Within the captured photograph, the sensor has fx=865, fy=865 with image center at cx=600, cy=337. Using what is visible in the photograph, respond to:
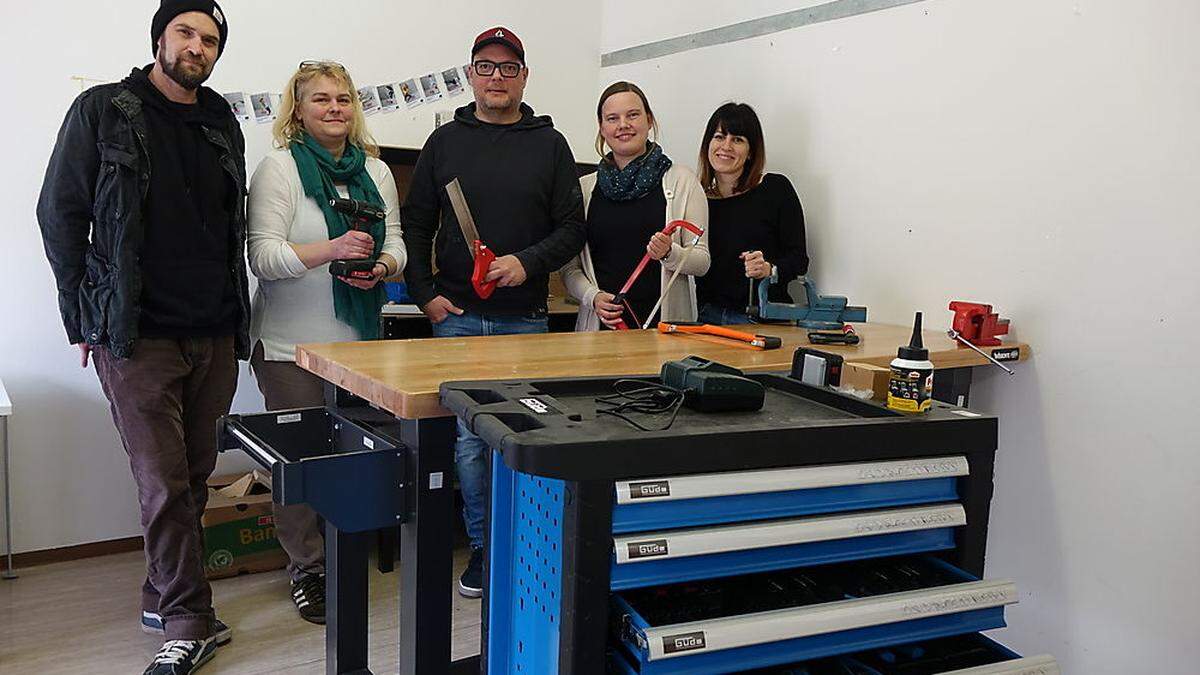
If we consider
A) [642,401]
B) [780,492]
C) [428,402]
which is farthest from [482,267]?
[780,492]

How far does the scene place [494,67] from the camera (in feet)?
8.05

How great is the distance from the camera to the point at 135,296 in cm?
197

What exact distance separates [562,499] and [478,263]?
1.32 metres

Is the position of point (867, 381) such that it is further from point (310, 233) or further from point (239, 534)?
point (239, 534)

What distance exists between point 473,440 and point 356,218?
69 centimetres

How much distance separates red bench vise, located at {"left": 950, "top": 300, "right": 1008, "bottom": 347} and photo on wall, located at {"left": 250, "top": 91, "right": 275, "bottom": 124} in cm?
230

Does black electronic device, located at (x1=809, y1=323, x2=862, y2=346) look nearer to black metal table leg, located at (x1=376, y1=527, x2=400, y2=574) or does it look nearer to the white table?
black metal table leg, located at (x1=376, y1=527, x2=400, y2=574)

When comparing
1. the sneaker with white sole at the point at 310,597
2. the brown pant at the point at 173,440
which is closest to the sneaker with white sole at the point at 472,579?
the sneaker with white sole at the point at 310,597

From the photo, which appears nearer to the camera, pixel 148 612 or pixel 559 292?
pixel 148 612

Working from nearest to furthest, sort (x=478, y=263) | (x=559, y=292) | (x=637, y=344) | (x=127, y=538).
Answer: (x=637, y=344)
(x=478, y=263)
(x=127, y=538)
(x=559, y=292)

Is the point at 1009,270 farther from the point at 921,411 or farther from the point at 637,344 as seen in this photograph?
the point at 921,411

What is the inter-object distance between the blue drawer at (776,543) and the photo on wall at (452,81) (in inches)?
106

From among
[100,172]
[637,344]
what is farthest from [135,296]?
[637,344]

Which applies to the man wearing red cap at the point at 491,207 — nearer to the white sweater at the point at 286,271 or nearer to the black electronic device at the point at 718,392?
the white sweater at the point at 286,271
